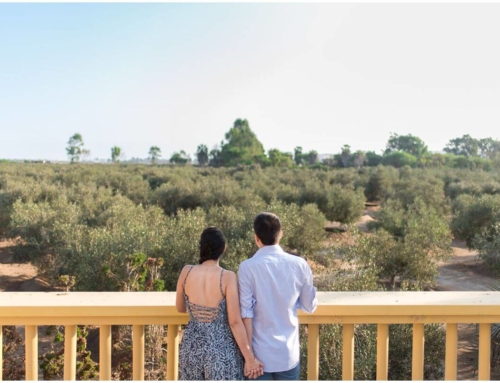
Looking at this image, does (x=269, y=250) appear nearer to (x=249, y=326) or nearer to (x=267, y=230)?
(x=267, y=230)

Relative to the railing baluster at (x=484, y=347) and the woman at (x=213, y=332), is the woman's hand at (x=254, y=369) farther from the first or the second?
the railing baluster at (x=484, y=347)

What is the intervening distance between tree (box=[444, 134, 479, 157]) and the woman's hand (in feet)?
316

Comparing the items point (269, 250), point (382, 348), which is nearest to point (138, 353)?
point (269, 250)

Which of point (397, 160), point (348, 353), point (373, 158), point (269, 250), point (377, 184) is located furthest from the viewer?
point (373, 158)

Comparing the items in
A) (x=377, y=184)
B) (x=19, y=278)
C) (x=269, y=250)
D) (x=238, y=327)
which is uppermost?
(x=377, y=184)

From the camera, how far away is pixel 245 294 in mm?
2289

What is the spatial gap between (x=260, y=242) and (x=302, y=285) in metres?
0.30

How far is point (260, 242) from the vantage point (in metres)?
2.41

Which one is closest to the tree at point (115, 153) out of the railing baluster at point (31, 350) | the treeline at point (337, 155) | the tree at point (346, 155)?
the treeline at point (337, 155)

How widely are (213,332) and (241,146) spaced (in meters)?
92.0

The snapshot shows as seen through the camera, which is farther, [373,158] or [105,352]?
[373,158]

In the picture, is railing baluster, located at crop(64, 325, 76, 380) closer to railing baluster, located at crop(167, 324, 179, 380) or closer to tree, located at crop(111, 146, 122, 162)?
railing baluster, located at crop(167, 324, 179, 380)

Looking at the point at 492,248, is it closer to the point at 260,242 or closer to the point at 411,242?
the point at 411,242

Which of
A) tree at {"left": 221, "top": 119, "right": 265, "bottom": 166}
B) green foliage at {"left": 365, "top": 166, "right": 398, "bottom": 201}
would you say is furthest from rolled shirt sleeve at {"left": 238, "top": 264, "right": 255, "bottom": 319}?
tree at {"left": 221, "top": 119, "right": 265, "bottom": 166}
